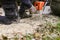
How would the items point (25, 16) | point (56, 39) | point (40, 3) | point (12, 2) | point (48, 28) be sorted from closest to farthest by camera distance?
point (56, 39) < point (48, 28) < point (12, 2) < point (25, 16) < point (40, 3)

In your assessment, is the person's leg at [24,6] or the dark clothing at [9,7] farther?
the person's leg at [24,6]

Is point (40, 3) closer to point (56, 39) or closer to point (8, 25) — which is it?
point (8, 25)

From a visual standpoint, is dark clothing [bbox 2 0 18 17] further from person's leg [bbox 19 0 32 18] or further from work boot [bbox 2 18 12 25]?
person's leg [bbox 19 0 32 18]

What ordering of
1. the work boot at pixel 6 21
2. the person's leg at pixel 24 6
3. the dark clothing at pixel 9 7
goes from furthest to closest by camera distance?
the person's leg at pixel 24 6, the work boot at pixel 6 21, the dark clothing at pixel 9 7

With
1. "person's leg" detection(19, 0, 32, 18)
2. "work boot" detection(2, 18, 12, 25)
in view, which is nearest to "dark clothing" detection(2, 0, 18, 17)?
"work boot" detection(2, 18, 12, 25)

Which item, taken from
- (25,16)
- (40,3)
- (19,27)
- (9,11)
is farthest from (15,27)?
(40,3)

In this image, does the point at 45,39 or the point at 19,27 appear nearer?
the point at 45,39

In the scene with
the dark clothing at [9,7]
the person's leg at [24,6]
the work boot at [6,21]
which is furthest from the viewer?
the person's leg at [24,6]

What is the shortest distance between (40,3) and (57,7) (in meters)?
1.80

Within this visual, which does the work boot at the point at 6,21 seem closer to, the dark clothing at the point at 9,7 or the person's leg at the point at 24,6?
the dark clothing at the point at 9,7

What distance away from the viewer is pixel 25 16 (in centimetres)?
396

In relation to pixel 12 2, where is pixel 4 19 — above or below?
below

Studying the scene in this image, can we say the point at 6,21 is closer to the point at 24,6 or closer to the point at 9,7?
the point at 9,7

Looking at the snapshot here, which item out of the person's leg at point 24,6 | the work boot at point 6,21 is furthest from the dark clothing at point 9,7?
the person's leg at point 24,6
